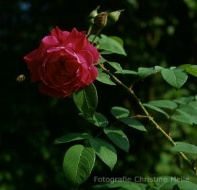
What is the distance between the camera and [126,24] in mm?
3221

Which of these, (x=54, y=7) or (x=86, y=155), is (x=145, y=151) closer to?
(x=54, y=7)

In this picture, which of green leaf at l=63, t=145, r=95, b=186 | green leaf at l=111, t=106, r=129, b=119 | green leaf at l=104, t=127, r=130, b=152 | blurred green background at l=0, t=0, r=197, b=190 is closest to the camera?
green leaf at l=63, t=145, r=95, b=186

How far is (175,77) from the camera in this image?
1.05 metres

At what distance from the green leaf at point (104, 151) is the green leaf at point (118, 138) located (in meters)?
0.03

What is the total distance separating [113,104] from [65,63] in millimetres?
2152

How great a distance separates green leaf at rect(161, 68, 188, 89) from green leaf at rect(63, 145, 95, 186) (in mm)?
239

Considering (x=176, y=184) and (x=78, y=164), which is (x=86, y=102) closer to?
(x=78, y=164)

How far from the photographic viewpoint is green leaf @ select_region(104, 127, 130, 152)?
3.47 feet

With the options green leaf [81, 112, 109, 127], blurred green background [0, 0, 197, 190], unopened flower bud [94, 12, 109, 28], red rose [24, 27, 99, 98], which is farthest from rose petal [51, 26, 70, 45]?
blurred green background [0, 0, 197, 190]

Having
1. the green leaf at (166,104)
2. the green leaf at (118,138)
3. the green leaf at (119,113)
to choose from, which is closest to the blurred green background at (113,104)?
the green leaf at (166,104)

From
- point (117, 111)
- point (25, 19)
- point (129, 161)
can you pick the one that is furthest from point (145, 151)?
point (117, 111)

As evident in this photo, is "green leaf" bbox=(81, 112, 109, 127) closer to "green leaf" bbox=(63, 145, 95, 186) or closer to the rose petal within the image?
"green leaf" bbox=(63, 145, 95, 186)

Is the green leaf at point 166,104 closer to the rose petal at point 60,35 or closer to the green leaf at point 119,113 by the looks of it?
the green leaf at point 119,113

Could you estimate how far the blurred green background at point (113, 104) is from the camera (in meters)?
3.10
